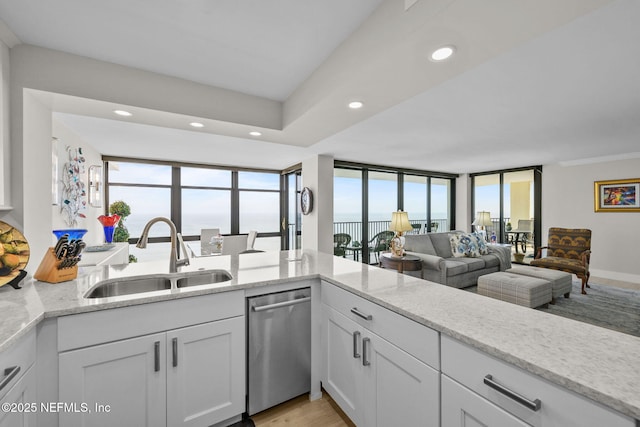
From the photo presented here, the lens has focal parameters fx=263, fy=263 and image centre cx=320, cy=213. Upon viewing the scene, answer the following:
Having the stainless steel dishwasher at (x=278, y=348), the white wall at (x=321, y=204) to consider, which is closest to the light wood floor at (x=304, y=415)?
the stainless steel dishwasher at (x=278, y=348)

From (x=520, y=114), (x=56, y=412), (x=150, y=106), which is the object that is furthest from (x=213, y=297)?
(x=520, y=114)

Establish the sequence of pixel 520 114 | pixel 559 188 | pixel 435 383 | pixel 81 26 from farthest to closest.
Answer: pixel 559 188
pixel 520 114
pixel 81 26
pixel 435 383

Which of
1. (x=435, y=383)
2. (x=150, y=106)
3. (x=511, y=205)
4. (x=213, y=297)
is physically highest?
(x=150, y=106)

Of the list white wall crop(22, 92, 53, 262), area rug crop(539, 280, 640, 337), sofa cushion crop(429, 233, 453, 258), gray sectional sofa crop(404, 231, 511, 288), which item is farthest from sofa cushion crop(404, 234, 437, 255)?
white wall crop(22, 92, 53, 262)

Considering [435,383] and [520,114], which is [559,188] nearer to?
[520,114]

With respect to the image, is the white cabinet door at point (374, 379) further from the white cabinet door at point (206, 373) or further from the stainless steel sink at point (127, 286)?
the stainless steel sink at point (127, 286)

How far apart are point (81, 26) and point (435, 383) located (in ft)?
8.60

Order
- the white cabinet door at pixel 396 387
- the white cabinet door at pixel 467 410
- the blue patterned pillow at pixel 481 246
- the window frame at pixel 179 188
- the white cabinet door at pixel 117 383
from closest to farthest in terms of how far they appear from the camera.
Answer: the white cabinet door at pixel 467 410 < the white cabinet door at pixel 396 387 < the white cabinet door at pixel 117 383 < the blue patterned pillow at pixel 481 246 < the window frame at pixel 179 188

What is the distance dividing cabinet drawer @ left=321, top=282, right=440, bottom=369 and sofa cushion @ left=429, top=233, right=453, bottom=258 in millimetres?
3614

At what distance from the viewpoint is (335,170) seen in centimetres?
554

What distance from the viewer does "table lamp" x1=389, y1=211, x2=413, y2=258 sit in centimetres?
405

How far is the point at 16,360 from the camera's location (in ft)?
3.17

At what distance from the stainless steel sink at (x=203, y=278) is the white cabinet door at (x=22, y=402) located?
→ 2.60ft

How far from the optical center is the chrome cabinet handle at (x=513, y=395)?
711mm
